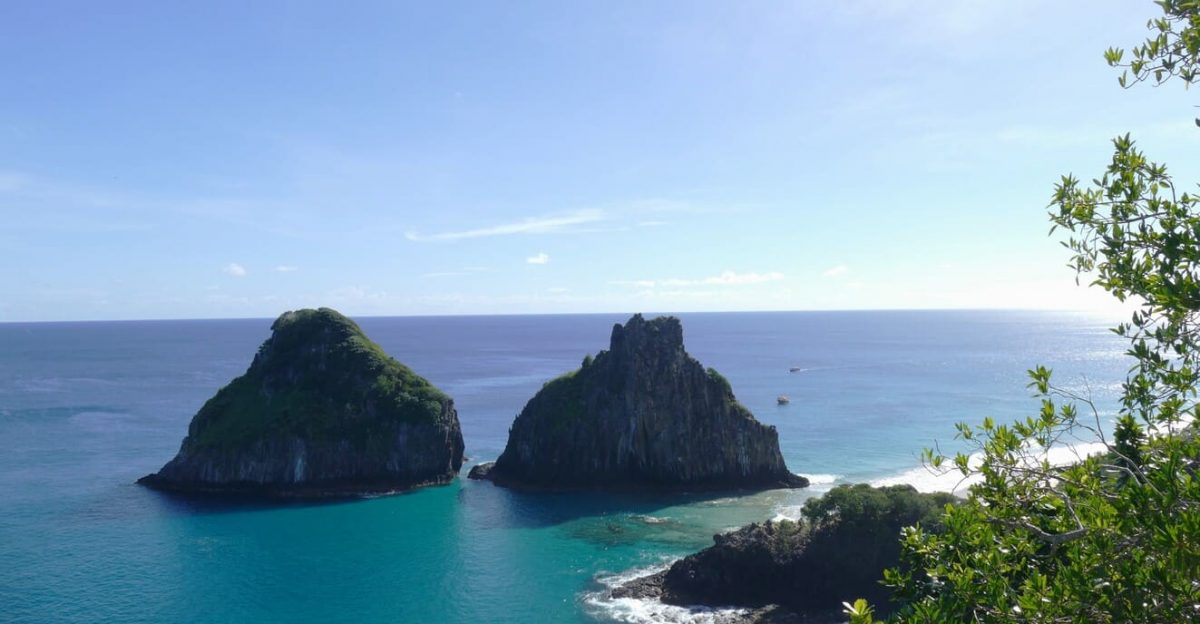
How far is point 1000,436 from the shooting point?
37.8 ft

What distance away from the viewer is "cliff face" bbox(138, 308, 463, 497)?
7975 cm

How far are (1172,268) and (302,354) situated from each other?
312ft

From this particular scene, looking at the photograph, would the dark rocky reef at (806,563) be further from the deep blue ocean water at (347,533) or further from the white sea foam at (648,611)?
the deep blue ocean water at (347,533)

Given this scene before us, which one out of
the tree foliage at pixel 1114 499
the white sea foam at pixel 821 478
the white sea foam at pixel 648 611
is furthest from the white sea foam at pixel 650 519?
the tree foliage at pixel 1114 499

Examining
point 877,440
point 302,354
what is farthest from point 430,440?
point 877,440

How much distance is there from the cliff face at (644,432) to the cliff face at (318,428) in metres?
8.85

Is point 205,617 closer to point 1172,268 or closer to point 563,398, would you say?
point 563,398

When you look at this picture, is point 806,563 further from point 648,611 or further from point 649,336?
point 649,336

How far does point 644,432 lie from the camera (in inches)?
3290

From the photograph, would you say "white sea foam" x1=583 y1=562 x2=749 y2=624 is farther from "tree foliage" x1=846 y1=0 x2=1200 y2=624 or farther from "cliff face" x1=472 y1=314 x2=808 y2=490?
"tree foliage" x1=846 y1=0 x2=1200 y2=624

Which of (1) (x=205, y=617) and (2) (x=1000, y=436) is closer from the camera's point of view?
(2) (x=1000, y=436)

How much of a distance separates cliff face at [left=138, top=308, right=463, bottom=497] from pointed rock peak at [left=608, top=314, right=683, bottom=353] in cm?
2287

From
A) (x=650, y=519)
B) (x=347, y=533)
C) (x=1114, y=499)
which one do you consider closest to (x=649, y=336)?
(x=650, y=519)

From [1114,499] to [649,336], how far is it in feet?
250
